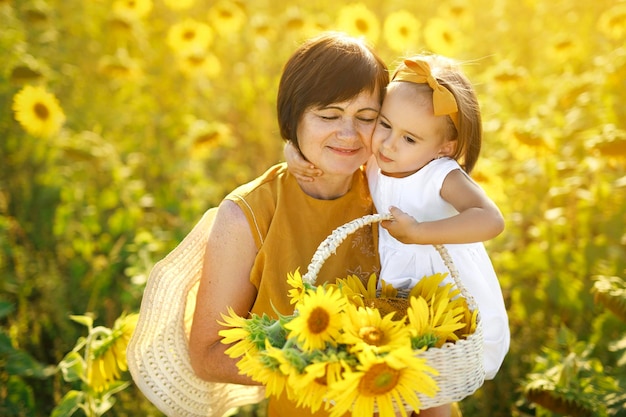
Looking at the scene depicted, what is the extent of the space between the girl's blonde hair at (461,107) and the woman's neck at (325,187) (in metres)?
0.31

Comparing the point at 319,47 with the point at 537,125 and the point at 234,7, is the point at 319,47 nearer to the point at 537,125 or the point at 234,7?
the point at 537,125

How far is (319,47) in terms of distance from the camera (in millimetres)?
1701

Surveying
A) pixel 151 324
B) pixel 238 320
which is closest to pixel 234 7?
pixel 151 324

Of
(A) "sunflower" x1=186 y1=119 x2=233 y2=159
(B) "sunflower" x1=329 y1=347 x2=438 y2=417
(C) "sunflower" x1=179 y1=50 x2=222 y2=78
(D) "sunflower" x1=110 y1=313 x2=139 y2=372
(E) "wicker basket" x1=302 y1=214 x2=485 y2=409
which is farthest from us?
(C) "sunflower" x1=179 y1=50 x2=222 y2=78

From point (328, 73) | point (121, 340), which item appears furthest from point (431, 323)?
point (121, 340)

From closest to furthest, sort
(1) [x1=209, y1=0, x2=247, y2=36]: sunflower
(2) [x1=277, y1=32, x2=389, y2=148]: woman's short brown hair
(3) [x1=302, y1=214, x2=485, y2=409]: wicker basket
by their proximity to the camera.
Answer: (3) [x1=302, y1=214, x2=485, y2=409]: wicker basket → (2) [x1=277, y1=32, x2=389, y2=148]: woman's short brown hair → (1) [x1=209, y1=0, x2=247, y2=36]: sunflower

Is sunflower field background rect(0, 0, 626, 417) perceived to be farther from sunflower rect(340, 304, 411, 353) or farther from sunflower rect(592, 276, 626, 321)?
sunflower rect(340, 304, 411, 353)

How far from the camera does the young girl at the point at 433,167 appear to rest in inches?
62.7

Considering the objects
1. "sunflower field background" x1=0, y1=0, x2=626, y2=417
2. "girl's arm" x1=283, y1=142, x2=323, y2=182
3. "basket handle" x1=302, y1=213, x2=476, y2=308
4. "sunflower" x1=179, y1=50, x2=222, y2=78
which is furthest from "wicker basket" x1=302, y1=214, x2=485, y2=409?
"sunflower" x1=179, y1=50, x2=222, y2=78

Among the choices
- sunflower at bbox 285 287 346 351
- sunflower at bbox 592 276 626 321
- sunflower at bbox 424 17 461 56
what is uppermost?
sunflower at bbox 424 17 461 56

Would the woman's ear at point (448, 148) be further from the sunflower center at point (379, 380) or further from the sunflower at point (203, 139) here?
the sunflower at point (203, 139)

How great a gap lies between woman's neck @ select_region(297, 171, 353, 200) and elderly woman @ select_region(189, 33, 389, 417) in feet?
0.20

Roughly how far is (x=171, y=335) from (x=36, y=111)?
5.36 feet

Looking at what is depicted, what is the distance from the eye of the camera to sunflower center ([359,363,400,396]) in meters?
1.13
